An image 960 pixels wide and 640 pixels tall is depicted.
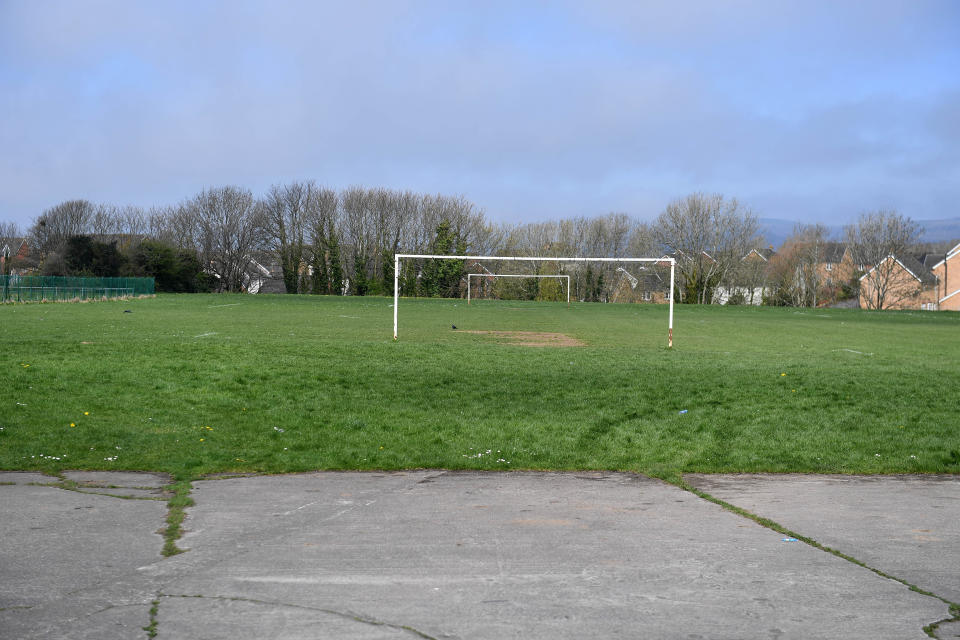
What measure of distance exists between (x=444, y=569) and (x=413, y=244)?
79.4 meters

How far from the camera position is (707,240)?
80.1 m

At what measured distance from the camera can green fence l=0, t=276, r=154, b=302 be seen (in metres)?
49.4

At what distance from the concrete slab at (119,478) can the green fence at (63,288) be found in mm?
47203

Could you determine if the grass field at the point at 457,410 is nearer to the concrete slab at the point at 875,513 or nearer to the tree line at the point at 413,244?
the concrete slab at the point at 875,513

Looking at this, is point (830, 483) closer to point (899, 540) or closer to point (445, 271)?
point (899, 540)

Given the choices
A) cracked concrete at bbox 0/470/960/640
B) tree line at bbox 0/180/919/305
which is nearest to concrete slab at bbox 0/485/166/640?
cracked concrete at bbox 0/470/960/640

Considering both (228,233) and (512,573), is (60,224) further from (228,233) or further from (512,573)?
(512,573)

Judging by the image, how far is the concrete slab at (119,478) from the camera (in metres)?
7.38

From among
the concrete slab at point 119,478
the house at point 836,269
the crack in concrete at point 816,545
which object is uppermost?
the house at point 836,269

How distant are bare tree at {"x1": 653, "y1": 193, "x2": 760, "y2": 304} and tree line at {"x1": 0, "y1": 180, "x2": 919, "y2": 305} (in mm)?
94

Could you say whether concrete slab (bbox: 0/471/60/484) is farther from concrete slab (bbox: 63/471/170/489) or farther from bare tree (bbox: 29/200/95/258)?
bare tree (bbox: 29/200/95/258)

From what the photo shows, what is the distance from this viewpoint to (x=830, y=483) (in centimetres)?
793

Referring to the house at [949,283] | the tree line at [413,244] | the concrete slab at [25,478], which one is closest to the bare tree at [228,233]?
the tree line at [413,244]

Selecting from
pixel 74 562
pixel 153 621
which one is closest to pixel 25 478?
pixel 74 562
